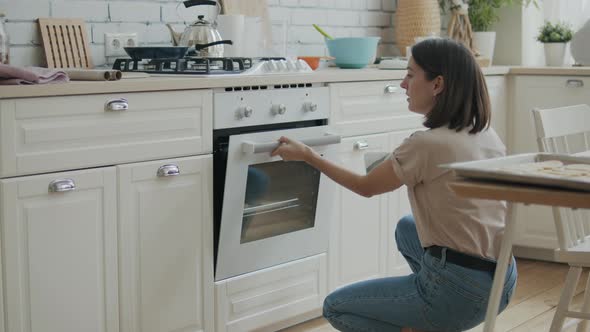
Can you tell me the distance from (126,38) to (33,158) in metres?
1.02

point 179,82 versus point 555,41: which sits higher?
point 555,41

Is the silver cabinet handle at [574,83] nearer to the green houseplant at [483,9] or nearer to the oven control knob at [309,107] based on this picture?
the green houseplant at [483,9]

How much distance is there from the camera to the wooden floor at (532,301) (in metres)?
3.26

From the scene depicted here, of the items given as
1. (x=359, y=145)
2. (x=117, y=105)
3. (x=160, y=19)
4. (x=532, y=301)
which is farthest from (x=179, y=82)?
(x=532, y=301)

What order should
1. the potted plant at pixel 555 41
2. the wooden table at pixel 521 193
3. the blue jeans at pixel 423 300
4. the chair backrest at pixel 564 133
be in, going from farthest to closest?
the potted plant at pixel 555 41 → the chair backrest at pixel 564 133 → the blue jeans at pixel 423 300 → the wooden table at pixel 521 193

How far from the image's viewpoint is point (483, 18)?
179 inches

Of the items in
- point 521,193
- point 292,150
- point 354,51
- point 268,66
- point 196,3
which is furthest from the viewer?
point 354,51

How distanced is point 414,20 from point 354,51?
0.72 m

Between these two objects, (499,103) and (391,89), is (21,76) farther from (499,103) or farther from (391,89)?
(499,103)

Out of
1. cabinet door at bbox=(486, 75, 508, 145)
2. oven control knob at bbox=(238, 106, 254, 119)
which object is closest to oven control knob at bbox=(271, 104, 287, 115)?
oven control knob at bbox=(238, 106, 254, 119)

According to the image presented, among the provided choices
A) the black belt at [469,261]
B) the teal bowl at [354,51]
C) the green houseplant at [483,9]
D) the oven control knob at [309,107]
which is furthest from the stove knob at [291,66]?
the green houseplant at [483,9]

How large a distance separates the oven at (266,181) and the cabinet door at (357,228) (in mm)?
96

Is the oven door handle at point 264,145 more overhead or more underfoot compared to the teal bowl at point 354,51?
more underfoot

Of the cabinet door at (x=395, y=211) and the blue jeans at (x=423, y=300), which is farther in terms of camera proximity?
the cabinet door at (x=395, y=211)
